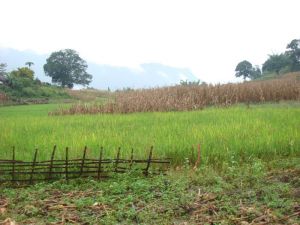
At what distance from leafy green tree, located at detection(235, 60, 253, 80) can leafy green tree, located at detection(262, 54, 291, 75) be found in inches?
431

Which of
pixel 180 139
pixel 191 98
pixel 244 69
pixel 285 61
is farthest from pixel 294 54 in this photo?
pixel 180 139

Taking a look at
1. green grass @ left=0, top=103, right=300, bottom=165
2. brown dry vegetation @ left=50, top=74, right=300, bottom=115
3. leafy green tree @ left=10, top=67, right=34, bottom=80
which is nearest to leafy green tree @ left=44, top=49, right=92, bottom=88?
leafy green tree @ left=10, top=67, right=34, bottom=80

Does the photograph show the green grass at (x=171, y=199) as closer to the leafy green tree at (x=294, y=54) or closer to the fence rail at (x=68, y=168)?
the fence rail at (x=68, y=168)

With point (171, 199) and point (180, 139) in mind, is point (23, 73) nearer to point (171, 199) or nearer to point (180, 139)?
point (180, 139)

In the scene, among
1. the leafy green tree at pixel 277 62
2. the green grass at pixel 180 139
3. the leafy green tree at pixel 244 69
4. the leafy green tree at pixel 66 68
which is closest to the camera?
the green grass at pixel 180 139

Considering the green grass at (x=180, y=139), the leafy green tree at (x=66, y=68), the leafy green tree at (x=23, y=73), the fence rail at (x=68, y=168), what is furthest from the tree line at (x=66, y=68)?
the fence rail at (x=68, y=168)

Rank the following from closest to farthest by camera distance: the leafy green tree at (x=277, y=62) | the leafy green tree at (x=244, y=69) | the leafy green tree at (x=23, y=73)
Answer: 1. the leafy green tree at (x=23, y=73)
2. the leafy green tree at (x=277, y=62)
3. the leafy green tree at (x=244, y=69)

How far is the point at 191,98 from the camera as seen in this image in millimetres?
17875

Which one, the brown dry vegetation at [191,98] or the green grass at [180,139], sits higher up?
the brown dry vegetation at [191,98]

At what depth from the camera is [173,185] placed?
17.8 ft

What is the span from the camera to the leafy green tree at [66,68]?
206 feet

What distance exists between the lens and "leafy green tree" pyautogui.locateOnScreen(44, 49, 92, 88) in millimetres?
62812

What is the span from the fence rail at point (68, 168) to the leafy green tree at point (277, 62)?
55286mm

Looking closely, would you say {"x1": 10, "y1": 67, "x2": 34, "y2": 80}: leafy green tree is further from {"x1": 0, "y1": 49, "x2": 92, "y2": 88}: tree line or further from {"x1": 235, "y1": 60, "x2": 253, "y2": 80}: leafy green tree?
{"x1": 235, "y1": 60, "x2": 253, "y2": 80}: leafy green tree
